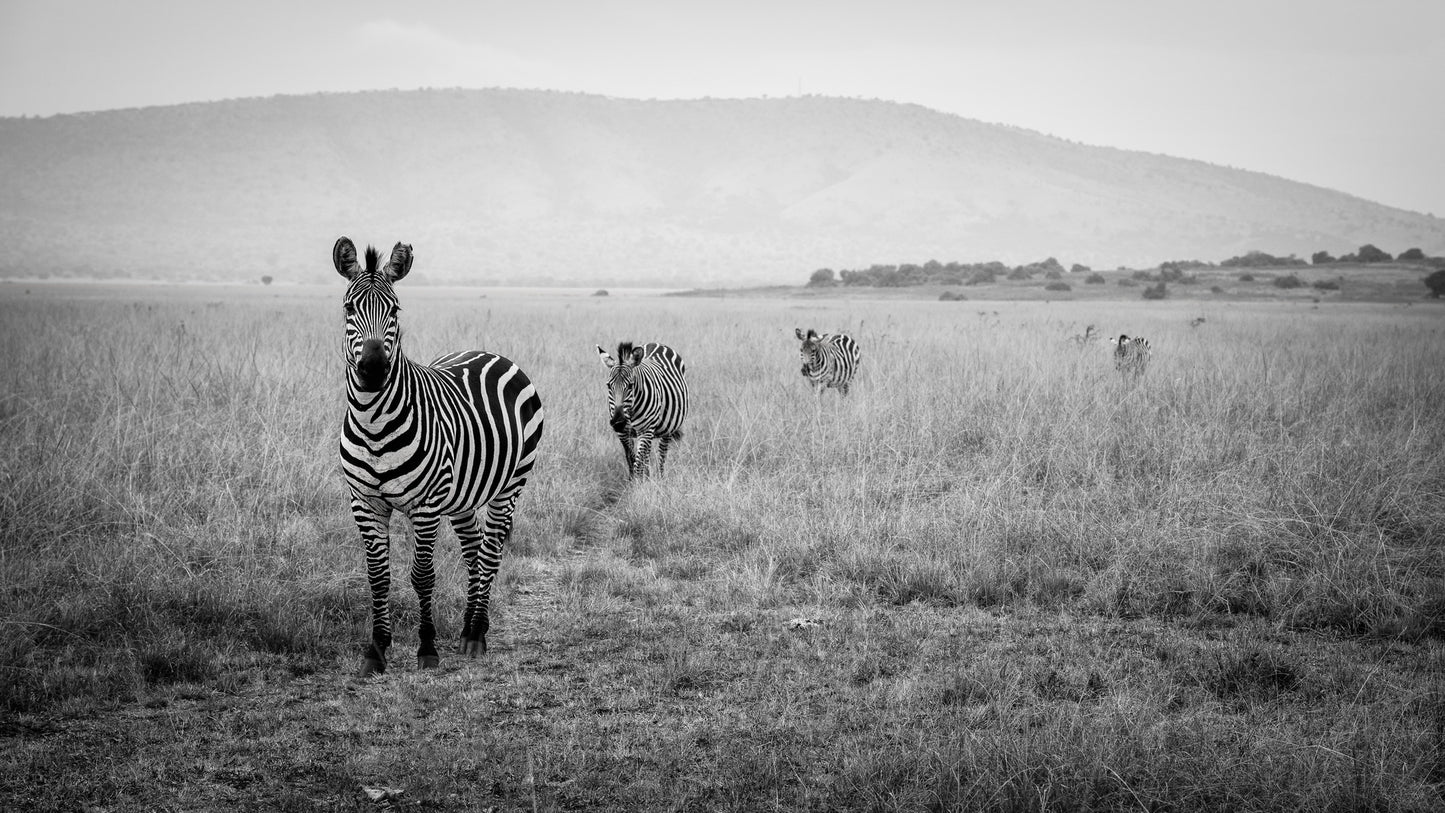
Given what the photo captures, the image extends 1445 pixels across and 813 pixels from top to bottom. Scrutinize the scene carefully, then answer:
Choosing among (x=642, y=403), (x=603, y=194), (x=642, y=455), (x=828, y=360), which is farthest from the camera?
(x=603, y=194)

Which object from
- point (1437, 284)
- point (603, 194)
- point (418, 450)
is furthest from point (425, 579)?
point (603, 194)

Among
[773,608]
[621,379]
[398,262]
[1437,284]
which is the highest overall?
[1437,284]

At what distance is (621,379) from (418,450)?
4.33m

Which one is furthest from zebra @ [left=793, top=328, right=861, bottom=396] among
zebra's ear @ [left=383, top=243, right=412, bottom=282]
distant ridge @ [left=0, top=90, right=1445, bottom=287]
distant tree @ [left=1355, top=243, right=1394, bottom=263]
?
distant ridge @ [left=0, top=90, right=1445, bottom=287]

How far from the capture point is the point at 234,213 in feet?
413

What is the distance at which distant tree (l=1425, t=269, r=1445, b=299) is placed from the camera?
90.9 feet

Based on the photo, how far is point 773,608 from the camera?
5.96 m

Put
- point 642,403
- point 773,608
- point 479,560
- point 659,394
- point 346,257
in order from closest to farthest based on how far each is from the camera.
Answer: point 346,257 < point 479,560 < point 773,608 < point 642,403 < point 659,394

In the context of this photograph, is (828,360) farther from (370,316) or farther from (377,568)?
(370,316)

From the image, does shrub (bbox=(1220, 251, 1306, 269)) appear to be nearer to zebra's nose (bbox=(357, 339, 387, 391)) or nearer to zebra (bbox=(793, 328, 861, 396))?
zebra (bbox=(793, 328, 861, 396))

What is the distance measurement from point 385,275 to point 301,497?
407cm

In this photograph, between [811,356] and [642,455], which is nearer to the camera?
[642,455]

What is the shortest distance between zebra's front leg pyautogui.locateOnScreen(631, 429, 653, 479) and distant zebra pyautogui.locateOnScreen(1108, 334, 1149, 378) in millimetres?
7912

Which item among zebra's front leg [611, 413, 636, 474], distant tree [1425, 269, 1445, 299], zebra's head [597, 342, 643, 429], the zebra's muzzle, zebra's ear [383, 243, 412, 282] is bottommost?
zebra's front leg [611, 413, 636, 474]
